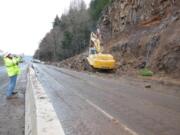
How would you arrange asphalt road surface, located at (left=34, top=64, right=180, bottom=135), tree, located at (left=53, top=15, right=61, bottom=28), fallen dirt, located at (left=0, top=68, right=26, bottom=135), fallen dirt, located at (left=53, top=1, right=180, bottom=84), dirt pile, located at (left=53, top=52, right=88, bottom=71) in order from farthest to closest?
tree, located at (left=53, top=15, right=61, bottom=28)
dirt pile, located at (left=53, top=52, right=88, bottom=71)
fallen dirt, located at (left=53, top=1, right=180, bottom=84)
fallen dirt, located at (left=0, top=68, right=26, bottom=135)
asphalt road surface, located at (left=34, top=64, right=180, bottom=135)

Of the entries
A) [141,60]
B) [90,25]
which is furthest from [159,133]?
[90,25]

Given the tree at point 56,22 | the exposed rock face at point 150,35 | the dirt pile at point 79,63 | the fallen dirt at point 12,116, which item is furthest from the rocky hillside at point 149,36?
the tree at point 56,22

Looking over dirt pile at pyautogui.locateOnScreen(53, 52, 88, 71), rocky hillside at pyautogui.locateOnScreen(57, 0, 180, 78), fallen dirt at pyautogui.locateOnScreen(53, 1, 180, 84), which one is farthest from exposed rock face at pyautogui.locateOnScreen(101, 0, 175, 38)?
dirt pile at pyautogui.locateOnScreen(53, 52, 88, 71)

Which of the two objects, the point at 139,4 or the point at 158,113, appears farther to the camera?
the point at 139,4

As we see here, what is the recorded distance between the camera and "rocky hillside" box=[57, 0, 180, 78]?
2352cm

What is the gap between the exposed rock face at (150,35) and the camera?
77.4 feet

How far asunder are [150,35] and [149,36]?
13 centimetres

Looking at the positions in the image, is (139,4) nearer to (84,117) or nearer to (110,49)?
(110,49)

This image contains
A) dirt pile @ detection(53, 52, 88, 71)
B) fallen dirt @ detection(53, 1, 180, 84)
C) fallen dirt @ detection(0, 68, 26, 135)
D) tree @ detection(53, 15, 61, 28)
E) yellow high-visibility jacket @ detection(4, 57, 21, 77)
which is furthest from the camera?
tree @ detection(53, 15, 61, 28)

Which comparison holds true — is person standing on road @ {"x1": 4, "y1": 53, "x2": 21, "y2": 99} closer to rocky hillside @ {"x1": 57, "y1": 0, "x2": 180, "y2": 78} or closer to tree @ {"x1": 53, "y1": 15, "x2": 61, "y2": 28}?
rocky hillside @ {"x1": 57, "y1": 0, "x2": 180, "y2": 78}

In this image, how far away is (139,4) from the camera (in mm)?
40938

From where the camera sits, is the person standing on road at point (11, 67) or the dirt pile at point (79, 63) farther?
the dirt pile at point (79, 63)

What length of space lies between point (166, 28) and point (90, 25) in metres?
62.1

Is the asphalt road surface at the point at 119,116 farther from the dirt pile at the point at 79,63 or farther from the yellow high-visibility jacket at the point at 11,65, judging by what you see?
the dirt pile at the point at 79,63
